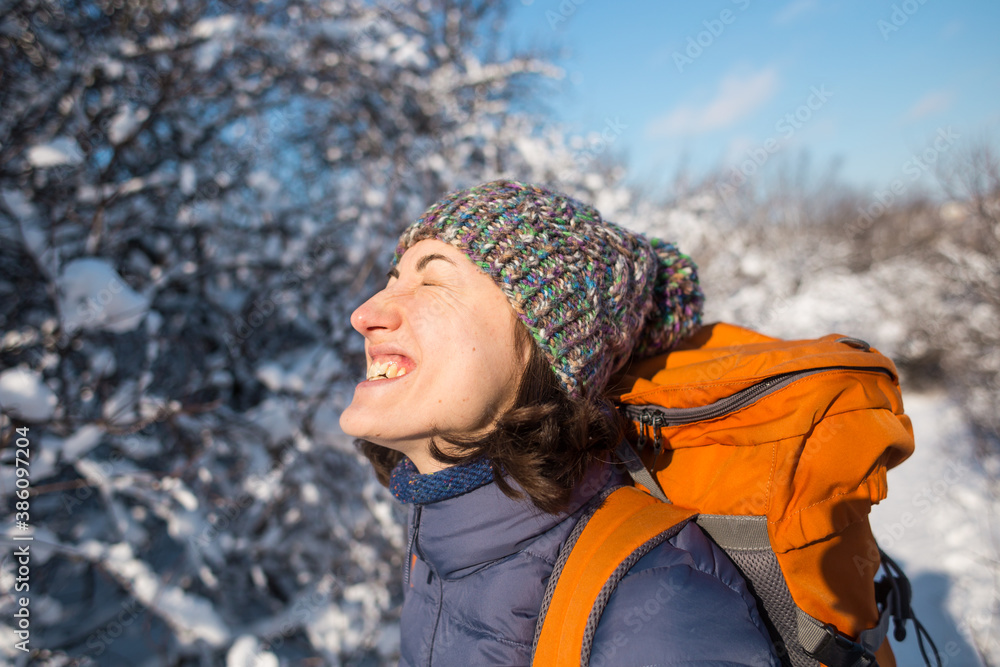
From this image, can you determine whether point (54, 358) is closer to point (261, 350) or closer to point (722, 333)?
point (261, 350)

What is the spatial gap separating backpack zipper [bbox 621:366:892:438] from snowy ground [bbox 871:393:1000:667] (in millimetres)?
2988

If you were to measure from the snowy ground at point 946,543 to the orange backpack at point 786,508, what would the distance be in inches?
110

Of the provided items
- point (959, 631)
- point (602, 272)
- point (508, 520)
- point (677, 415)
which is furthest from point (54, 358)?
point (959, 631)

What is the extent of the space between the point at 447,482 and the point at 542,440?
258 millimetres

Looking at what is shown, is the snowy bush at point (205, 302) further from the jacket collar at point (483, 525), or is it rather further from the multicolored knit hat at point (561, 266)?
the multicolored knit hat at point (561, 266)

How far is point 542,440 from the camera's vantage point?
3.94ft

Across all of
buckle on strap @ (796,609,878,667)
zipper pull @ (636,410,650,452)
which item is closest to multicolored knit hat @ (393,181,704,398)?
zipper pull @ (636,410,650,452)

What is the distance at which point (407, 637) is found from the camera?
1361mm

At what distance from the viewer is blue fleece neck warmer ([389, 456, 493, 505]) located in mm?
1223

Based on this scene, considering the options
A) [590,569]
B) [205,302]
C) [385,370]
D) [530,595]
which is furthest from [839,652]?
[205,302]

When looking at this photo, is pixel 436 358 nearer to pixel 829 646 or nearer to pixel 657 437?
pixel 657 437

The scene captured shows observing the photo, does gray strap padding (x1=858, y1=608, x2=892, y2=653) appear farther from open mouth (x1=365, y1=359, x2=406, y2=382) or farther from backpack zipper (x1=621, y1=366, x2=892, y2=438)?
open mouth (x1=365, y1=359, x2=406, y2=382)

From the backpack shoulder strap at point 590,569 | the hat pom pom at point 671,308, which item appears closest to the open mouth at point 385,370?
the backpack shoulder strap at point 590,569

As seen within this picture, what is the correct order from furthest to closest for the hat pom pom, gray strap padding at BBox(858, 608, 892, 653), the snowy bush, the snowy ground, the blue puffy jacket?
the snowy ground → the snowy bush → the hat pom pom → gray strap padding at BBox(858, 608, 892, 653) → the blue puffy jacket
